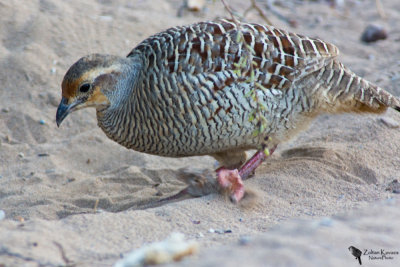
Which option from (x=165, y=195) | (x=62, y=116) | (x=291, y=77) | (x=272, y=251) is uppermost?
(x=291, y=77)

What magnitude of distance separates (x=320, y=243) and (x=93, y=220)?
5.47 ft

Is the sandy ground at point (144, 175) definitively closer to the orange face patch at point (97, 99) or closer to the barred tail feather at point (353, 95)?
the barred tail feather at point (353, 95)

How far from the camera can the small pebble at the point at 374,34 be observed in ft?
29.5

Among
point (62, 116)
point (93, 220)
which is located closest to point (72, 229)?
point (93, 220)

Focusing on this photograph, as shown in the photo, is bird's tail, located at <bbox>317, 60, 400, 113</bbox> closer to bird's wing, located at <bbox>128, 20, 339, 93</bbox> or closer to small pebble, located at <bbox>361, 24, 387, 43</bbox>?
bird's wing, located at <bbox>128, 20, 339, 93</bbox>

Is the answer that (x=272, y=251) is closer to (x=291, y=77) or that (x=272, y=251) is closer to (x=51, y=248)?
(x=51, y=248)

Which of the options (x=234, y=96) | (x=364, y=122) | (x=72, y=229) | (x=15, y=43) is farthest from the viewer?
(x=15, y=43)

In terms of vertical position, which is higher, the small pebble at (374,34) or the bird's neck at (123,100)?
the small pebble at (374,34)

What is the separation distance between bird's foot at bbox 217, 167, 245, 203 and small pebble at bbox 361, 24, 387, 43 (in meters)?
5.06

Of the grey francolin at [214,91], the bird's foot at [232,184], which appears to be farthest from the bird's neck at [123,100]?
the bird's foot at [232,184]

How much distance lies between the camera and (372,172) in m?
5.16

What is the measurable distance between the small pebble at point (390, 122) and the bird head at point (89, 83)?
2.68 metres

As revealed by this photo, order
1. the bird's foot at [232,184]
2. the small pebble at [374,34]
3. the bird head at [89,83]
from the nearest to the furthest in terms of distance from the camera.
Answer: the bird's foot at [232,184]
the bird head at [89,83]
the small pebble at [374,34]

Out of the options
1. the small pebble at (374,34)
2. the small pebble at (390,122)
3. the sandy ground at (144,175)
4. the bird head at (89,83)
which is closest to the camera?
the sandy ground at (144,175)
